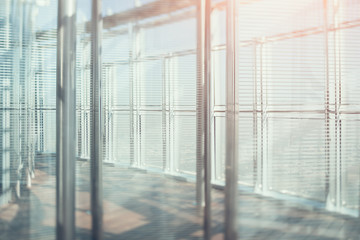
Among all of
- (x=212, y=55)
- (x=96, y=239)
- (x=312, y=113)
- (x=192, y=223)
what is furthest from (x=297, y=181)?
(x=96, y=239)

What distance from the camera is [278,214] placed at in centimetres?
315

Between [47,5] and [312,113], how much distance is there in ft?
8.43

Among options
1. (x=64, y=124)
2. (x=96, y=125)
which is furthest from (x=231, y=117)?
Answer: (x=64, y=124)

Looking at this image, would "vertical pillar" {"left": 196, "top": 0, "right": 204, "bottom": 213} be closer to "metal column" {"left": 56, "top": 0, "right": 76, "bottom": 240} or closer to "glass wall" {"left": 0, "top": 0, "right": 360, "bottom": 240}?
"glass wall" {"left": 0, "top": 0, "right": 360, "bottom": 240}

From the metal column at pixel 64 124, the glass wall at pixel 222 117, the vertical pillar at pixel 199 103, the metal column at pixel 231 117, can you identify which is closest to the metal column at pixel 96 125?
the glass wall at pixel 222 117

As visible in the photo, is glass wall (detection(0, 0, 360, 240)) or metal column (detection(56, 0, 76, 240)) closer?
metal column (detection(56, 0, 76, 240))

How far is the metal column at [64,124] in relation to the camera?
281 cm

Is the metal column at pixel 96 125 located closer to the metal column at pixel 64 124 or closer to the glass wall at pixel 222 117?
the glass wall at pixel 222 117

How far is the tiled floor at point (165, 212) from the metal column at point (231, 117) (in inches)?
3.3

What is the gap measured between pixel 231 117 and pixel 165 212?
1056 mm

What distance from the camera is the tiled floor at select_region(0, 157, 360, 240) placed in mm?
2888

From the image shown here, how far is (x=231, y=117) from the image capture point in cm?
310

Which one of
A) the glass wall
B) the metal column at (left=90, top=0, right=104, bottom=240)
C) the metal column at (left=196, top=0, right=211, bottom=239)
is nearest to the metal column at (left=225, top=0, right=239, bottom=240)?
the glass wall

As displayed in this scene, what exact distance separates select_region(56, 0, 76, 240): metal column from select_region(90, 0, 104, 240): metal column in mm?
186
